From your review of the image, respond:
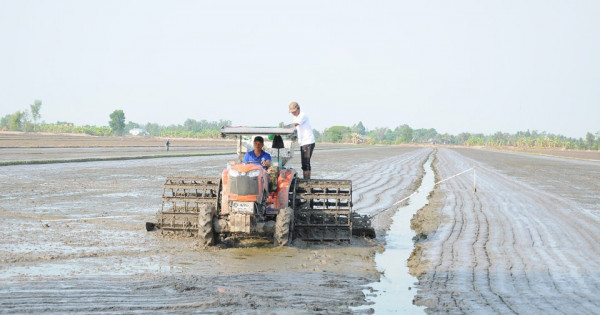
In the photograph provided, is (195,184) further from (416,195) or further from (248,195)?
(416,195)

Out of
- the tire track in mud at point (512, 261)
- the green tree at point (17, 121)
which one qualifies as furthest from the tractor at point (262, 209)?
the green tree at point (17, 121)

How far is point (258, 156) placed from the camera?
11273 millimetres

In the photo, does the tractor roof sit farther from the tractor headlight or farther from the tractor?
the tractor headlight

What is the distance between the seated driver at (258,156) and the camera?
11188 millimetres

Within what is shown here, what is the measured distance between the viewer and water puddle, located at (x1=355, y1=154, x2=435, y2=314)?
7.40 m

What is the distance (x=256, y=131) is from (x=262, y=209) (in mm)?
1370

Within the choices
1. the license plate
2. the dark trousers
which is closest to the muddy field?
the license plate

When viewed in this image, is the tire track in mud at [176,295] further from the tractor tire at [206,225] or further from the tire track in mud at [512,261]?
the tractor tire at [206,225]

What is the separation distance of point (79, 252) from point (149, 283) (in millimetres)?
2504

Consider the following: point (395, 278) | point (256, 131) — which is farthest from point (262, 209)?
point (395, 278)

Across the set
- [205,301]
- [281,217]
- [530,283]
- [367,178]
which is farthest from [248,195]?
[367,178]

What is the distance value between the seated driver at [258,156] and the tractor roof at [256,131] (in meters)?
0.12

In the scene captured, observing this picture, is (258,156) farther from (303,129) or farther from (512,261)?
(512,261)

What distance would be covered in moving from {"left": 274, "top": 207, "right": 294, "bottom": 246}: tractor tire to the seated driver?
1007 millimetres
